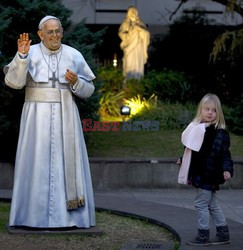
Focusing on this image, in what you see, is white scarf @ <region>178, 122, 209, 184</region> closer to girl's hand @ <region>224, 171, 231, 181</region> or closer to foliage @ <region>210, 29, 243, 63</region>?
girl's hand @ <region>224, 171, 231, 181</region>

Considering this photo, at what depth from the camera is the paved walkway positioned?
807cm

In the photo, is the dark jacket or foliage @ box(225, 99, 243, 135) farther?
foliage @ box(225, 99, 243, 135)

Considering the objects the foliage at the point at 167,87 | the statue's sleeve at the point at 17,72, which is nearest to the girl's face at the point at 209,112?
the statue's sleeve at the point at 17,72

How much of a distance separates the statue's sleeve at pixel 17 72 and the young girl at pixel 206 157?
1686 millimetres

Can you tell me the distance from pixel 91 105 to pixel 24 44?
4654 mm

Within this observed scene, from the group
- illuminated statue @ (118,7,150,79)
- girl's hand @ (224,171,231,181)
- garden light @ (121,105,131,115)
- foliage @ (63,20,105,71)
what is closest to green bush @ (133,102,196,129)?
garden light @ (121,105,131,115)

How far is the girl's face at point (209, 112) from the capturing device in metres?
7.42

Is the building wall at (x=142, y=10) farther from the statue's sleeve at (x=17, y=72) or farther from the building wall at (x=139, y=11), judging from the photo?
the statue's sleeve at (x=17, y=72)

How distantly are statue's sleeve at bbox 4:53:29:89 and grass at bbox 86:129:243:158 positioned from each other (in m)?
5.34

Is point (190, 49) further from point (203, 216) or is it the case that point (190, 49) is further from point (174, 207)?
point (203, 216)

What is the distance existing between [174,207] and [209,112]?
8.69 feet

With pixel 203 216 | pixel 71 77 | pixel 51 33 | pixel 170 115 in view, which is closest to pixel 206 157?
pixel 203 216

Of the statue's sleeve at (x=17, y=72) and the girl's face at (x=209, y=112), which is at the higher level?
the statue's sleeve at (x=17, y=72)

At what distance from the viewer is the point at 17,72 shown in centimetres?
764
